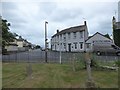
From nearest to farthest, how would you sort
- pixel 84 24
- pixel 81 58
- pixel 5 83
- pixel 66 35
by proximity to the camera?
pixel 5 83 < pixel 81 58 < pixel 84 24 < pixel 66 35

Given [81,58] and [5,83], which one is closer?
[5,83]

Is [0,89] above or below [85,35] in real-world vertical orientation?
below

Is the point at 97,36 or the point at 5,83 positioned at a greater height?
the point at 97,36

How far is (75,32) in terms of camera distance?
2539 inches

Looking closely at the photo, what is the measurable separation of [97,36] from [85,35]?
3633 millimetres

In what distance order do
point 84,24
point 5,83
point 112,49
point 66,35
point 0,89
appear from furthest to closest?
point 66,35 → point 84,24 → point 112,49 → point 5,83 → point 0,89

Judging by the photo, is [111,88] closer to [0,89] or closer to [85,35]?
[0,89]

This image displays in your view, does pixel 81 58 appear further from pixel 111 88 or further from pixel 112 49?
pixel 112 49

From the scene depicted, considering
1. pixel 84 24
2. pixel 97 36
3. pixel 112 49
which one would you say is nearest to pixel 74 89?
pixel 112 49

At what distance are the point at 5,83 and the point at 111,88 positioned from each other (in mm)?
5408

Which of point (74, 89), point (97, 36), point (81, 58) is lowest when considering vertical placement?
point (74, 89)

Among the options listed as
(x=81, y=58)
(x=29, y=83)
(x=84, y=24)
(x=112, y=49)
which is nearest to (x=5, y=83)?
(x=29, y=83)

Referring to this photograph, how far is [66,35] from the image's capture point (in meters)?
68.3

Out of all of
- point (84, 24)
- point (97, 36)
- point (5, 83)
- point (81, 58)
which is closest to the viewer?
point (5, 83)
